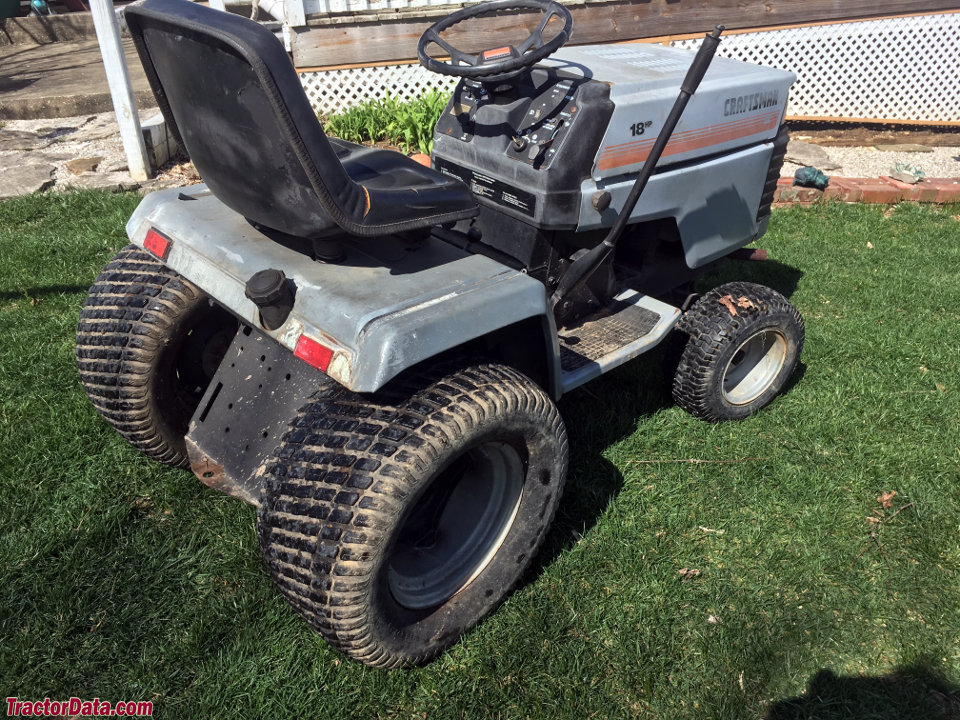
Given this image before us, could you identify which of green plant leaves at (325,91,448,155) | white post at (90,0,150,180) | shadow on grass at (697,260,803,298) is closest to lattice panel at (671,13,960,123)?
green plant leaves at (325,91,448,155)

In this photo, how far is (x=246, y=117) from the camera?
1.73m

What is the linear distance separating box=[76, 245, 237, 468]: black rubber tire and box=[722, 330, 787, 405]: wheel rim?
2.19 metres

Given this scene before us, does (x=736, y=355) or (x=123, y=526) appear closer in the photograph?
(x=123, y=526)

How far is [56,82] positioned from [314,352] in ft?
26.6

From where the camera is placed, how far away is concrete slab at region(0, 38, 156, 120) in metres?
7.31

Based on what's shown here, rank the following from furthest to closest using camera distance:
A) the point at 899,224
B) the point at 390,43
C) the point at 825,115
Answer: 1. the point at 825,115
2. the point at 390,43
3. the point at 899,224

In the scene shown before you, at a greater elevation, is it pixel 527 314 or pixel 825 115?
pixel 527 314

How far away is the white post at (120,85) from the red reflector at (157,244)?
3359 mm

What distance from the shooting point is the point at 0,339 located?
350 centimetres

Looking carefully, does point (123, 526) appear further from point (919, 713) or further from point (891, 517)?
point (891, 517)

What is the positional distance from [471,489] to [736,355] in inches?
61.3

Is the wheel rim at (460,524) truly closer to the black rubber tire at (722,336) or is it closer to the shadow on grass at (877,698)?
the shadow on grass at (877,698)

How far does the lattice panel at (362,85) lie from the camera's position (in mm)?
6652

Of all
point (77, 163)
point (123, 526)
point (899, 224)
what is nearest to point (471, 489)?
point (123, 526)
